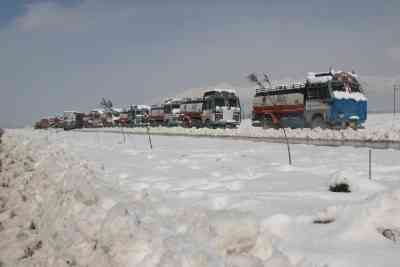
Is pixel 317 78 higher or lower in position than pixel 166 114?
higher

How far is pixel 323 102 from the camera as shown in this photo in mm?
21094

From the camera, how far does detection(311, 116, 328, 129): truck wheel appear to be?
833 inches

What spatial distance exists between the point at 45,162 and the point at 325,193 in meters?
7.92

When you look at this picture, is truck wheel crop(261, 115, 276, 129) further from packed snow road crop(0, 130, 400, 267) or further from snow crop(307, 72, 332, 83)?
packed snow road crop(0, 130, 400, 267)

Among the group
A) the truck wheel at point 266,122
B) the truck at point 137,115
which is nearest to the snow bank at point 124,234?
the truck wheel at point 266,122

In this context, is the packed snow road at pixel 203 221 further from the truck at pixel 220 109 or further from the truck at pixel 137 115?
the truck at pixel 137 115

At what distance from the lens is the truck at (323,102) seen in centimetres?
2062

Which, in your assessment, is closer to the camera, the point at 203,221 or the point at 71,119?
the point at 203,221

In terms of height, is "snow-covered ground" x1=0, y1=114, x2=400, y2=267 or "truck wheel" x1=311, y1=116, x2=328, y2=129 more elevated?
"truck wheel" x1=311, y1=116, x2=328, y2=129

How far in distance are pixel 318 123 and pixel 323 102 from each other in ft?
4.16

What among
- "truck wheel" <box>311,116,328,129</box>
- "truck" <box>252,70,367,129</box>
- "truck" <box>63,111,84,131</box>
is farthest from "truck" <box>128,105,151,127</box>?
"truck wheel" <box>311,116,328,129</box>

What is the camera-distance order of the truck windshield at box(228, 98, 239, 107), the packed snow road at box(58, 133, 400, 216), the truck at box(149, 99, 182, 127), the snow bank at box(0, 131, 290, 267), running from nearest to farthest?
the snow bank at box(0, 131, 290, 267) → the packed snow road at box(58, 133, 400, 216) → the truck windshield at box(228, 98, 239, 107) → the truck at box(149, 99, 182, 127)

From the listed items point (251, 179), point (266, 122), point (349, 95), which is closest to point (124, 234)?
point (251, 179)

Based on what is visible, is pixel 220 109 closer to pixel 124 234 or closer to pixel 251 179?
pixel 251 179
